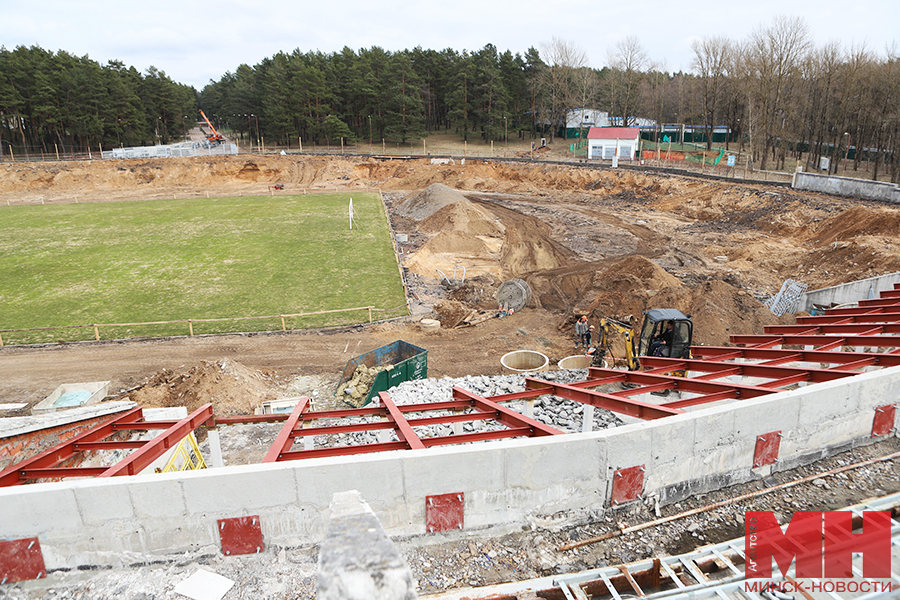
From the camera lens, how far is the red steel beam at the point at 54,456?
6375mm

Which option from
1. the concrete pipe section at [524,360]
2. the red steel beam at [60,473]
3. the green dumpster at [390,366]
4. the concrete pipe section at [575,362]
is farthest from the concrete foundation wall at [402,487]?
the concrete pipe section at [524,360]

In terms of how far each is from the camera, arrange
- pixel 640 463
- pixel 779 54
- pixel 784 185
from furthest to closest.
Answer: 1. pixel 779 54
2. pixel 784 185
3. pixel 640 463

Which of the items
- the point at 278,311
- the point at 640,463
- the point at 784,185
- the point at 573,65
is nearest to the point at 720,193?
the point at 784,185

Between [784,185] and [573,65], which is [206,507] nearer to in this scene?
[784,185]

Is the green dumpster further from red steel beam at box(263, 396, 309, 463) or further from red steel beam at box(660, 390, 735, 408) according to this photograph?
red steel beam at box(660, 390, 735, 408)

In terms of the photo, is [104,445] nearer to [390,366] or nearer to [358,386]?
[358,386]

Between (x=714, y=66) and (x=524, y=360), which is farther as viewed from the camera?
(x=714, y=66)

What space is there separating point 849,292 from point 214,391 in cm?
2248

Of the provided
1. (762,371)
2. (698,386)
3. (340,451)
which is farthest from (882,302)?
(340,451)

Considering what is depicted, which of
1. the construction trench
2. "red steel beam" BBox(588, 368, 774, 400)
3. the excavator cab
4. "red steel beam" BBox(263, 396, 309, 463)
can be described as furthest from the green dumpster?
"red steel beam" BBox(588, 368, 774, 400)

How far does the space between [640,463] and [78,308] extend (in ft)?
81.5

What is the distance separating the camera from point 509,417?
7801mm

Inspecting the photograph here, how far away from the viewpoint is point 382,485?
5914 millimetres

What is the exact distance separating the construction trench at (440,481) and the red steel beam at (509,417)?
40 mm
